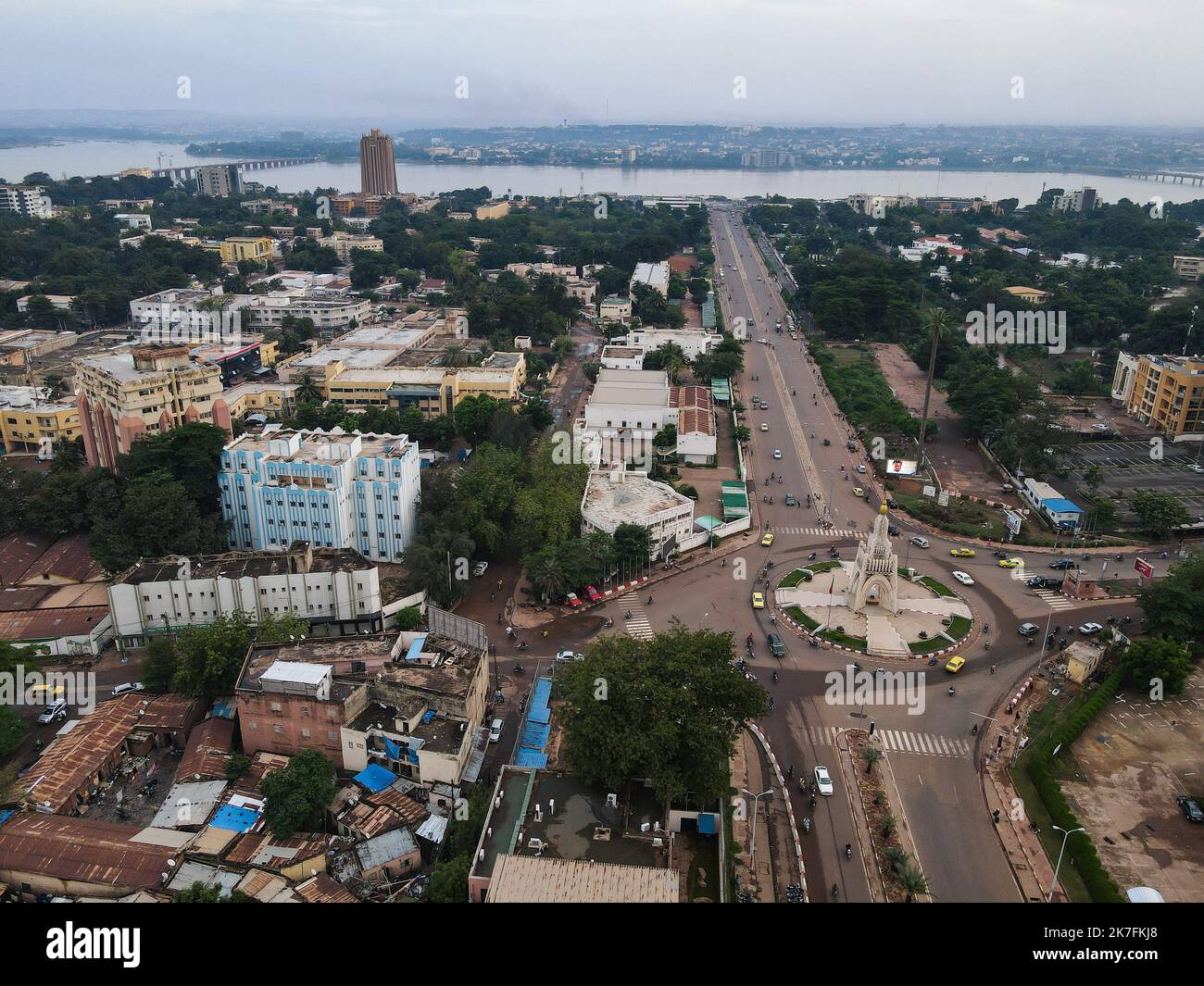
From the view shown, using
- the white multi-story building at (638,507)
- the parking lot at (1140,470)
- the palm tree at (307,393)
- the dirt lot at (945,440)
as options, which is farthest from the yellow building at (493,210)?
the parking lot at (1140,470)

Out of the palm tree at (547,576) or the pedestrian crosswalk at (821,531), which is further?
the pedestrian crosswalk at (821,531)

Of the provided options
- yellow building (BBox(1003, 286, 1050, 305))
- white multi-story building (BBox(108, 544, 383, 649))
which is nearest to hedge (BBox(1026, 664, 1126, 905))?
white multi-story building (BBox(108, 544, 383, 649))

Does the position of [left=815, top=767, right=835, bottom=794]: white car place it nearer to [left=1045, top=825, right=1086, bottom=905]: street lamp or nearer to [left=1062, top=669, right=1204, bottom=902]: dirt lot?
[left=1045, top=825, right=1086, bottom=905]: street lamp

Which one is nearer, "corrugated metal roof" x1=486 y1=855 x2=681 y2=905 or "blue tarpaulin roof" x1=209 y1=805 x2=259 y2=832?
"corrugated metal roof" x1=486 y1=855 x2=681 y2=905

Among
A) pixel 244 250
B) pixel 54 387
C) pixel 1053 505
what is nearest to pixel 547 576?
pixel 1053 505

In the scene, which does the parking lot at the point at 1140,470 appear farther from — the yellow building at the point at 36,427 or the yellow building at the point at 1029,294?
the yellow building at the point at 36,427

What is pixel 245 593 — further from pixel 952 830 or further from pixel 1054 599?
pixel 1054 599
